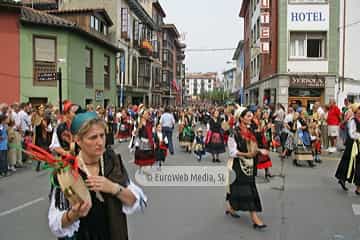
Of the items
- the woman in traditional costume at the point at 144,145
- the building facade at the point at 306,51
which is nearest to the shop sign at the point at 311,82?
the building facade at the point at 306,51

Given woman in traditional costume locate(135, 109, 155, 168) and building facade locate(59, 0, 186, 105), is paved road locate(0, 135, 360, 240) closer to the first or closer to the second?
woman in traditional costume locate(135, 109, 155, 168)

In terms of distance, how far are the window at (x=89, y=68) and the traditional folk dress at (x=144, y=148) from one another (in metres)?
15.2

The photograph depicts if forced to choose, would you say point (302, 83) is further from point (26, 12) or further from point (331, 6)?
point (26, 12)

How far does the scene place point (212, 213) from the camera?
6.66 meters

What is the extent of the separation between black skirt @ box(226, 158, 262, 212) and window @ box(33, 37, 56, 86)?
53.4 feet

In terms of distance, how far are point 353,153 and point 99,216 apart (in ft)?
22.4

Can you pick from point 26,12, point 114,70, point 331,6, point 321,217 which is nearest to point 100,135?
point 321,217

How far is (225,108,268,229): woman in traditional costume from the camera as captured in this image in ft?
19.3

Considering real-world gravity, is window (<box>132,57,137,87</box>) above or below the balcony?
below

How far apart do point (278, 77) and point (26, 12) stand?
1431 centimetres

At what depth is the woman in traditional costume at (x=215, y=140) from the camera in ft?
43.0

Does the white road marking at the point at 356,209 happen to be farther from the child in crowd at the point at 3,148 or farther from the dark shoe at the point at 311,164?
the child in crowd at the point at 3,148

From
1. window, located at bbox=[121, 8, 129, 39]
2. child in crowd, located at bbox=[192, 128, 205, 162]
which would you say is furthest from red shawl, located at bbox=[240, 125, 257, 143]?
window, located at bbox=[121, 8, 129, 39]

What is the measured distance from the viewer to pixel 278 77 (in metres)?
23.6
